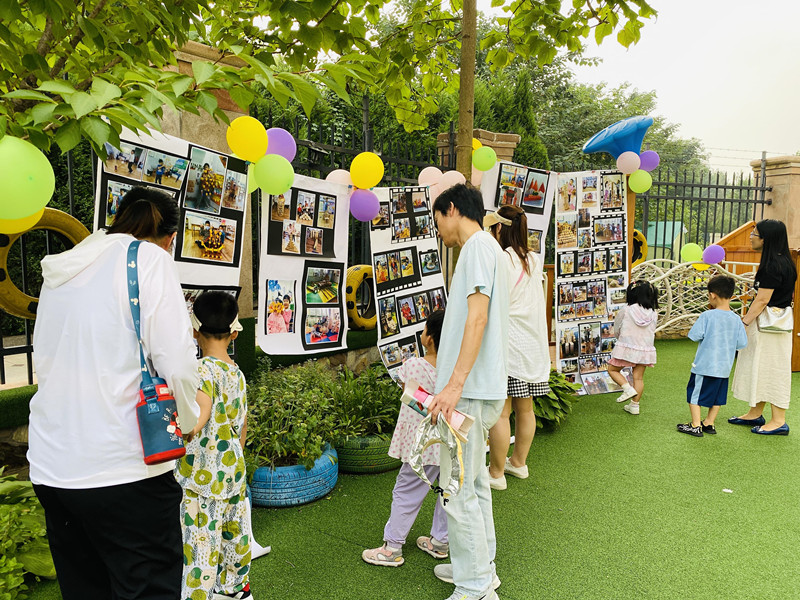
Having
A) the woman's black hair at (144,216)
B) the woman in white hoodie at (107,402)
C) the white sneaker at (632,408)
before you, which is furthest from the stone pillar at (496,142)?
the woman in white hoodie at (107,402)

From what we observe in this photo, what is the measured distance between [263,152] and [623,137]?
13.5ft

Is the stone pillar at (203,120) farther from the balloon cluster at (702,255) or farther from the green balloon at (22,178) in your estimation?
the balloon cluster at (702,255)

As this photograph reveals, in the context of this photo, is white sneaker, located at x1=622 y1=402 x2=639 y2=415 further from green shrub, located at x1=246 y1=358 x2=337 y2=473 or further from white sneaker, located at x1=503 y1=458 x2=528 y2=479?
green shrub, located at x1=246 y1=358 x2=337 y2=473

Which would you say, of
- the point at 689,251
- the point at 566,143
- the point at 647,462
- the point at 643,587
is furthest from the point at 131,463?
the point at 566,143

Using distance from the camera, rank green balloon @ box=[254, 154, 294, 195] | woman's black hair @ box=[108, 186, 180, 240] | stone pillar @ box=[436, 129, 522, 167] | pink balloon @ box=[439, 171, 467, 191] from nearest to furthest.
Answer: woman's black hair @ box=[108, 186, 180, 240] < green balloon @ box=[254, 154, 294, 195] < pink balloon @ box=[439, 171, 467, 191] < stone pillar @ box=[436, 129, 522, 167]

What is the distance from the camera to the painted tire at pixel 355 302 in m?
4.93

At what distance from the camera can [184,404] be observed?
1863 millimetres

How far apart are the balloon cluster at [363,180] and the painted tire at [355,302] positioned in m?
0.70

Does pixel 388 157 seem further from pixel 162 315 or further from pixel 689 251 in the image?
pixel 689 251

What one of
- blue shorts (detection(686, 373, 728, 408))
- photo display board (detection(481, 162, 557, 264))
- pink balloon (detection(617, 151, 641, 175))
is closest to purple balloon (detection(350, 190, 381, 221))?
photo display board (detection(481, 162, 557, 264))

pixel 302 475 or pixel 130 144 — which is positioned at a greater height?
pixel 130 144

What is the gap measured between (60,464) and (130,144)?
71.0 inches

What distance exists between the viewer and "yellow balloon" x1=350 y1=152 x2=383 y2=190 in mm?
4164

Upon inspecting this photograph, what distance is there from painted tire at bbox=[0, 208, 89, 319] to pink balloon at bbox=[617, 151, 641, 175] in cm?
504
